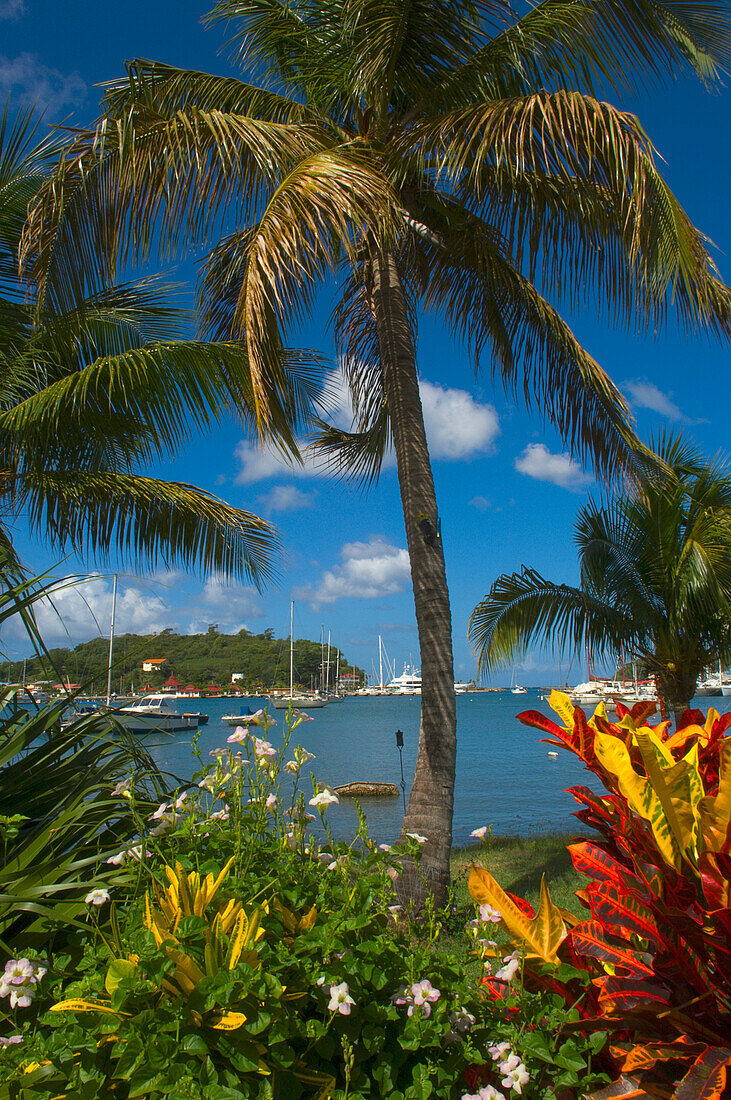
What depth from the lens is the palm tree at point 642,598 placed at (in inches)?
362

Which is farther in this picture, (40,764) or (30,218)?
(30,218)

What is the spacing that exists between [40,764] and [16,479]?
4002mm

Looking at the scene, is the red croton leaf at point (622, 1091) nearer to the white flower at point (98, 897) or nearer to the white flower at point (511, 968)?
the white flower at point (511, 968)

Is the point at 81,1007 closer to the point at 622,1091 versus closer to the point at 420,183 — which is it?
the point at 622,1091

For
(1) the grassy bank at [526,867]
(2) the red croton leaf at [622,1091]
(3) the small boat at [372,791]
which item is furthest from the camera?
(3) the small boat at [372,791]

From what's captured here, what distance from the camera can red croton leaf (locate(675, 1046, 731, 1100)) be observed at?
49.3 inches

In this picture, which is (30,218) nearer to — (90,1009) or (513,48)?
(513,48)

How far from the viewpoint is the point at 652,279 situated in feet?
16.6

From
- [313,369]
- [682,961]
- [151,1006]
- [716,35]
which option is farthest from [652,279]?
Answer: [151,1006]

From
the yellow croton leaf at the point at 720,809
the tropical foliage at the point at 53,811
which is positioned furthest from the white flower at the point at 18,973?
the yellow croton leaf at the point at 720,809

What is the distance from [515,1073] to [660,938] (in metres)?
0.39

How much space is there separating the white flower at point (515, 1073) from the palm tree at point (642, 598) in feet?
27.4

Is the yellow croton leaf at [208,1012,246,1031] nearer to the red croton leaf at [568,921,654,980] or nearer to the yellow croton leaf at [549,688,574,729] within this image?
the red croton leaf at [568,921,654,980]

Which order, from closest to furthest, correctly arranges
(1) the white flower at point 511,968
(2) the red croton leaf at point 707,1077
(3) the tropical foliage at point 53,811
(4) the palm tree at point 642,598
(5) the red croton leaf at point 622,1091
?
(2) the red croton leaf at point 707,1077
(5) the red croton leaf at point 622,1091
(1) the white flower at point 511,968
(3) the tropical foliage at point 53,811
(4) the palm tree at point 642,598
